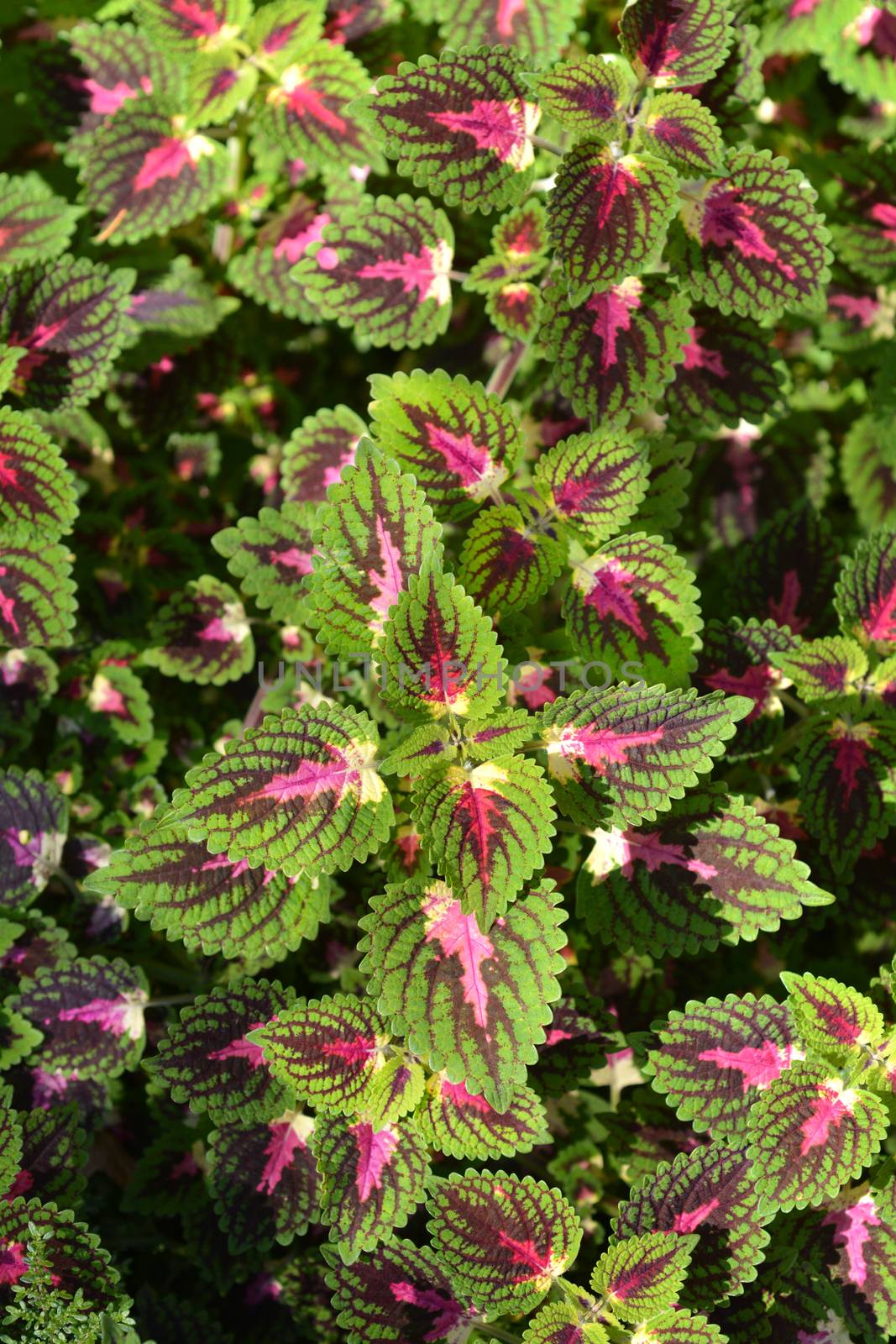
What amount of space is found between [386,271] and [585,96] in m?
0.43

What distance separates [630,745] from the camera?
160 centimetres

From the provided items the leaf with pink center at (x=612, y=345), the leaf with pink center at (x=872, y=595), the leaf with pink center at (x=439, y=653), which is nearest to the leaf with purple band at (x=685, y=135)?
the leaf with pink center at (x=612, y=345)

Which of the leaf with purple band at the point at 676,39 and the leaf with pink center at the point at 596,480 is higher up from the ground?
the leaf with purple band at the point at 676,39

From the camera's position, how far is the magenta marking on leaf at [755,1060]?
68.7 inches

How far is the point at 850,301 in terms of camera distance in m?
2.64

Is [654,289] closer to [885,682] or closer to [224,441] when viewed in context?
[885,682]

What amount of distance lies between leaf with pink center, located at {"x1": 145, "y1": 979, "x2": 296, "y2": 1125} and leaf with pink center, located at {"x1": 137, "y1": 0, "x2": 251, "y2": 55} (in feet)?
5.44

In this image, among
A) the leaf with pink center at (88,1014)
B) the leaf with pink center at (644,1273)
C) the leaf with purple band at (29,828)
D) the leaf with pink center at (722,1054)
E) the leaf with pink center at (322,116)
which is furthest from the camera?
the leaf with pink center at (322,116)

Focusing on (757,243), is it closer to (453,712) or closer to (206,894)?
(453,712)

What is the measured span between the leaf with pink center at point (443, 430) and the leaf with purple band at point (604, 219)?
0.21 meters

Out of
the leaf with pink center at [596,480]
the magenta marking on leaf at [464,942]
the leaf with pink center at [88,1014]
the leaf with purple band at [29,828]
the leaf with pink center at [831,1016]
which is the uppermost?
the leaf with pink center at [596,480]

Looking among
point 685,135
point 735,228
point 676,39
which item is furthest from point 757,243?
point 676,39

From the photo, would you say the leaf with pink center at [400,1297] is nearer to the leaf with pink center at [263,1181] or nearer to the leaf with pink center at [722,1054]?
the leaf with pink center at [263,1181]

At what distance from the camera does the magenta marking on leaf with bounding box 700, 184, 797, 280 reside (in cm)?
192
